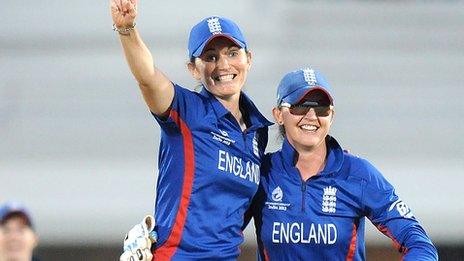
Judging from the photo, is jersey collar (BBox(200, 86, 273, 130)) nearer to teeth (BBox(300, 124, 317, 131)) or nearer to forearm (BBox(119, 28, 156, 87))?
teeth (BBox(300, 124, 317, 131))

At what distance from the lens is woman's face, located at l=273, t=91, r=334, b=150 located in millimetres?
3523

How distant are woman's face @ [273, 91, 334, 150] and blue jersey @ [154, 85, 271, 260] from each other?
222 millimetres

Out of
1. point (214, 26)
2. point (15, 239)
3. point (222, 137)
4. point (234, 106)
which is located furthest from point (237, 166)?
point (15, 239)

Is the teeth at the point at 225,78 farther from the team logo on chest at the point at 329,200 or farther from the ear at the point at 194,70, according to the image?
the team logo on chest at the point at 329,200

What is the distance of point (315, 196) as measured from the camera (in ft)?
11.6

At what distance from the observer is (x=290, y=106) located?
11.7 ft

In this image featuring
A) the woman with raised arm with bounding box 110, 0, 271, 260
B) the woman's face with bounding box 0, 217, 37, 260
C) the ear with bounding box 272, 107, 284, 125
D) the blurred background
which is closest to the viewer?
the woman with raised arm with bounding box 110, 0, 271, 260

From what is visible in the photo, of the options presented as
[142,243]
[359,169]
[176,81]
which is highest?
[176,81]

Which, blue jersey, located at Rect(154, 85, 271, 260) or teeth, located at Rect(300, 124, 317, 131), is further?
teeth, located at Rect(300, 124, 317, 131)

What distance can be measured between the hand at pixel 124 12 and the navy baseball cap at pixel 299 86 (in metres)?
0.68

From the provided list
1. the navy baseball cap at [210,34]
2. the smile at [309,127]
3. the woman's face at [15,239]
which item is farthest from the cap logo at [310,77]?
the woman's face at [15,239]

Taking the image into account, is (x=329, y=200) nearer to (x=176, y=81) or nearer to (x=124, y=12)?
(x=124, y=12)

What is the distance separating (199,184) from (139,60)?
0.42 m

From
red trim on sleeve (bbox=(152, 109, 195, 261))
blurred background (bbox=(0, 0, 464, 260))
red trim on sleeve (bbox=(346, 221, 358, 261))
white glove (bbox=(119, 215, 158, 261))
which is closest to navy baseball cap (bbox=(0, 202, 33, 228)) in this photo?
white glove (bbox=(119, 215, 158, 261))
